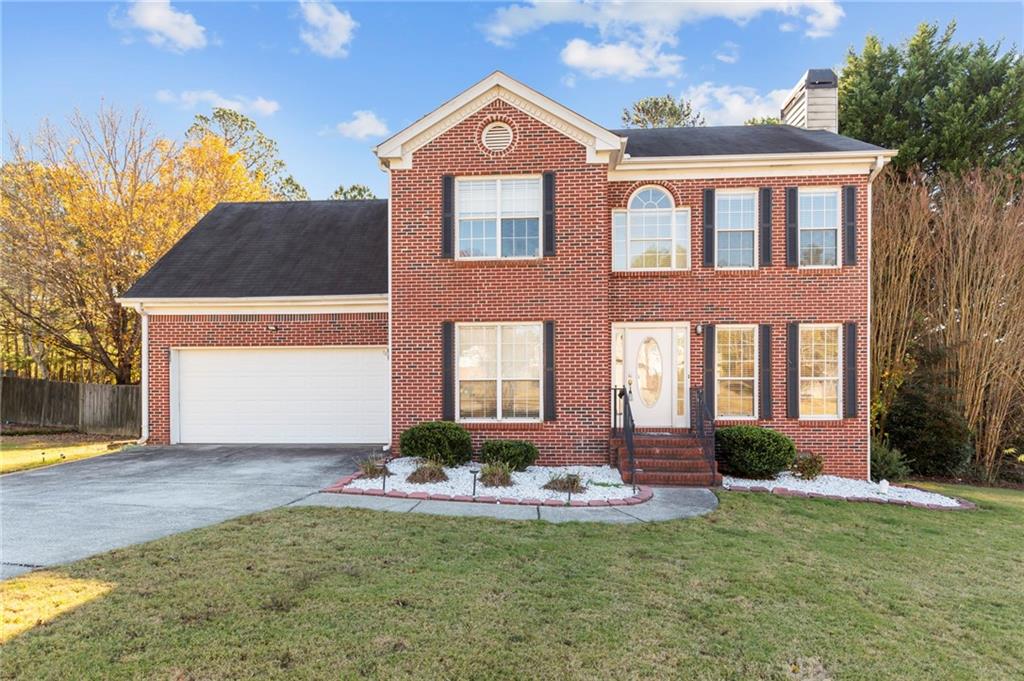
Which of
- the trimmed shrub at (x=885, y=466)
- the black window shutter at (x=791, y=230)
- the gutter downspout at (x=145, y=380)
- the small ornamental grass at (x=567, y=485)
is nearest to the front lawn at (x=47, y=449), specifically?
the gutter downspout at (x=145, y=380)

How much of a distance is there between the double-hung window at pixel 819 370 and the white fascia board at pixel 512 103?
5.04 metres

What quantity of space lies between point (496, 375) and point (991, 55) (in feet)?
60.4

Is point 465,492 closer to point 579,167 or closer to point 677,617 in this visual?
point 677,617

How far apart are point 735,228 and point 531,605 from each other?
8354mm

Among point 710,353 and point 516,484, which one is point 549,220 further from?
point 516,484

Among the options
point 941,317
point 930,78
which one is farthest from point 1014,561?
point 930,78

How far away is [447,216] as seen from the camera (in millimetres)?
9414

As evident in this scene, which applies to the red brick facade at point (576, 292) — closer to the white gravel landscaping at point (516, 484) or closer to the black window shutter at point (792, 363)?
the black window shutter at point (792, 363)

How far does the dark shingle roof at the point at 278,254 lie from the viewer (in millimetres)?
11258

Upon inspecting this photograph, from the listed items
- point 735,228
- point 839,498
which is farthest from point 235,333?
point 839,498

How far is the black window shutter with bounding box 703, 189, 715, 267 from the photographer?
9.82 metres

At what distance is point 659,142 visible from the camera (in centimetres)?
1114

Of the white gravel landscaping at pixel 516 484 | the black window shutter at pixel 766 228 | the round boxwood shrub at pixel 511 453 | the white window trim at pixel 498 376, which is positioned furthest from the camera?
the black window shutter at pixel 766 228

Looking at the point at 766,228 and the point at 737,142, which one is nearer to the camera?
the point at 766,228
